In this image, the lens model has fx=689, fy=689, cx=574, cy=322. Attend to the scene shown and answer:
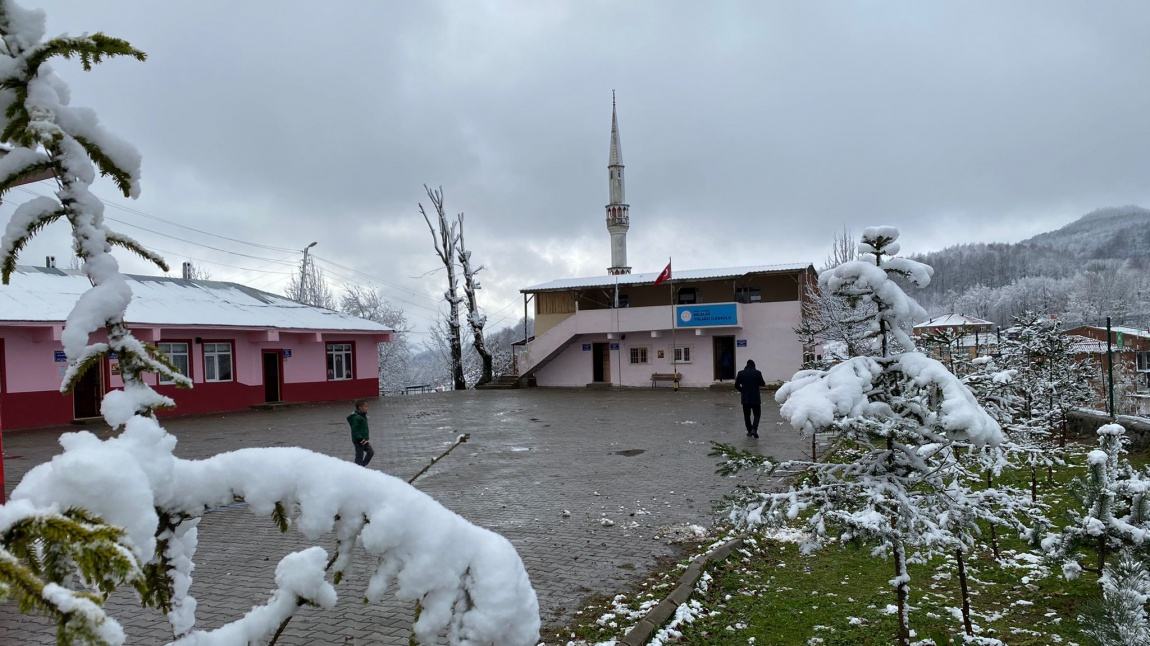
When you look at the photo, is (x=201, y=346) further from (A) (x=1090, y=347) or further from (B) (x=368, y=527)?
(A) (x=1090, y=347)

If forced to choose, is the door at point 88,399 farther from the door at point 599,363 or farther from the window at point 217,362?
the door at point 599,363

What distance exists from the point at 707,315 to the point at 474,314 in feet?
42.9

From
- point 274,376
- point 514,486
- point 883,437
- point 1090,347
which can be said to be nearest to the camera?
point 883,437

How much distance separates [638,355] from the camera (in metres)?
35.8

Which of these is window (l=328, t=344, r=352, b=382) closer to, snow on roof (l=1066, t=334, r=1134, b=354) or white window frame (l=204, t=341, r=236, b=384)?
white window frame (l=204, t=341, r=236, b=384)

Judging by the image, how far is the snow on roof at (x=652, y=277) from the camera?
32844mm

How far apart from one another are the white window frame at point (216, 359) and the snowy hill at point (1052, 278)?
55990mm

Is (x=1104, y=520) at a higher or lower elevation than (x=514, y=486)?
higher

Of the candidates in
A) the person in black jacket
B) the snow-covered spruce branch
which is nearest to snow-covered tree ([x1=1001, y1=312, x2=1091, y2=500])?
the person in black jacket

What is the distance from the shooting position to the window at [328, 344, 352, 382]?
30.5 metres

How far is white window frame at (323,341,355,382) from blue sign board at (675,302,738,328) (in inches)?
607

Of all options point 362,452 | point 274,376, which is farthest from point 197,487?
point 274,376

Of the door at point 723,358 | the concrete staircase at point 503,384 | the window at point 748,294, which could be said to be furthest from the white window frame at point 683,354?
the concrete staircase at point 503,384

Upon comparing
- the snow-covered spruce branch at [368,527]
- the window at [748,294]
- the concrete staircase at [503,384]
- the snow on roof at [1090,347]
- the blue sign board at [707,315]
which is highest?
the window at [748,294]
